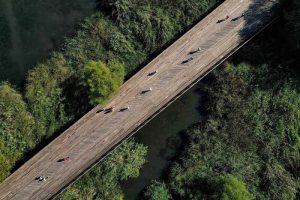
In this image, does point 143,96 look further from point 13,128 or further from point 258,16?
point 258,16

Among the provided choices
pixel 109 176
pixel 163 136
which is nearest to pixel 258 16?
pixel 163 136

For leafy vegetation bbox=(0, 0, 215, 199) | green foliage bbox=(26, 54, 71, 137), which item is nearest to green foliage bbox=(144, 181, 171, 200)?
leafy vegetation bbox=(0, 0, 215, 199)

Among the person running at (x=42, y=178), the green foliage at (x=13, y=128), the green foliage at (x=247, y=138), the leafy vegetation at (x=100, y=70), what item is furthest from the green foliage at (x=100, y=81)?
the green foliage at (x=247, y=138)

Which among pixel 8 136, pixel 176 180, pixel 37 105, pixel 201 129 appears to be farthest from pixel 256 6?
pixel 8 136

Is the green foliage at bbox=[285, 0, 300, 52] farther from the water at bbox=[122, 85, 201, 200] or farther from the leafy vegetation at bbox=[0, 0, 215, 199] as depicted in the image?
the water at bbox=[122, 85, 201, 200]

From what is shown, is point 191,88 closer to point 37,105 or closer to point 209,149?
point 209,149

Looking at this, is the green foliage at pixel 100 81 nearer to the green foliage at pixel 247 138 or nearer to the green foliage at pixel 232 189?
the green foliage at pixel 247 138
